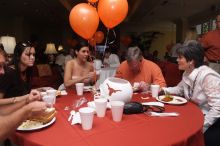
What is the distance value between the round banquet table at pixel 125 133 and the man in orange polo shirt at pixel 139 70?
1.06m

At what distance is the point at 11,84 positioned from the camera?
78.4 inches

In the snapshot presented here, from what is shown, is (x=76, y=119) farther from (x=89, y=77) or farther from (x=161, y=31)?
(x=161, y=31)

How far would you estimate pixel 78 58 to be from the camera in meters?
3.00

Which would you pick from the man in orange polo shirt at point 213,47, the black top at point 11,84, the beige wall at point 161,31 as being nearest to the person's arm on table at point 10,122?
the black top at point 11,84

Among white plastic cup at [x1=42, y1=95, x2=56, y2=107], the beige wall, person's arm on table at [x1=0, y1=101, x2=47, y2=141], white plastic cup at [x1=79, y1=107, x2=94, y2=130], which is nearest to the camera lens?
person's arm on table at [x1=0, y1=101, x2=47, y2=141]

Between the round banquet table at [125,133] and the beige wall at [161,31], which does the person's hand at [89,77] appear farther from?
the beige wall at [161,31]

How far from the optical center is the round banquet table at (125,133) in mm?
1139

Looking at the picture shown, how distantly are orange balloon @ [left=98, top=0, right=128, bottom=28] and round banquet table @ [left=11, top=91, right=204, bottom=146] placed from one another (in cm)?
121

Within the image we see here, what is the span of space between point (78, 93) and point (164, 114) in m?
0.88

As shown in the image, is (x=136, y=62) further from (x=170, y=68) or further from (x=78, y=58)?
(x=170, y=68)

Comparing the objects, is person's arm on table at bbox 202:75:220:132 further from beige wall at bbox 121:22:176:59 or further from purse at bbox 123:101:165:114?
beige wall at bbox 121:22:176:59

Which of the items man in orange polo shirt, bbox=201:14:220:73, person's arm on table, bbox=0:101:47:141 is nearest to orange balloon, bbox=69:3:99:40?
person's arm on table, bbox=0:101:47:141

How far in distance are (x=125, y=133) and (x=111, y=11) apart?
147 centimetres

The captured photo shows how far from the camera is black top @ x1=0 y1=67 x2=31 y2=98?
1.92 meters
